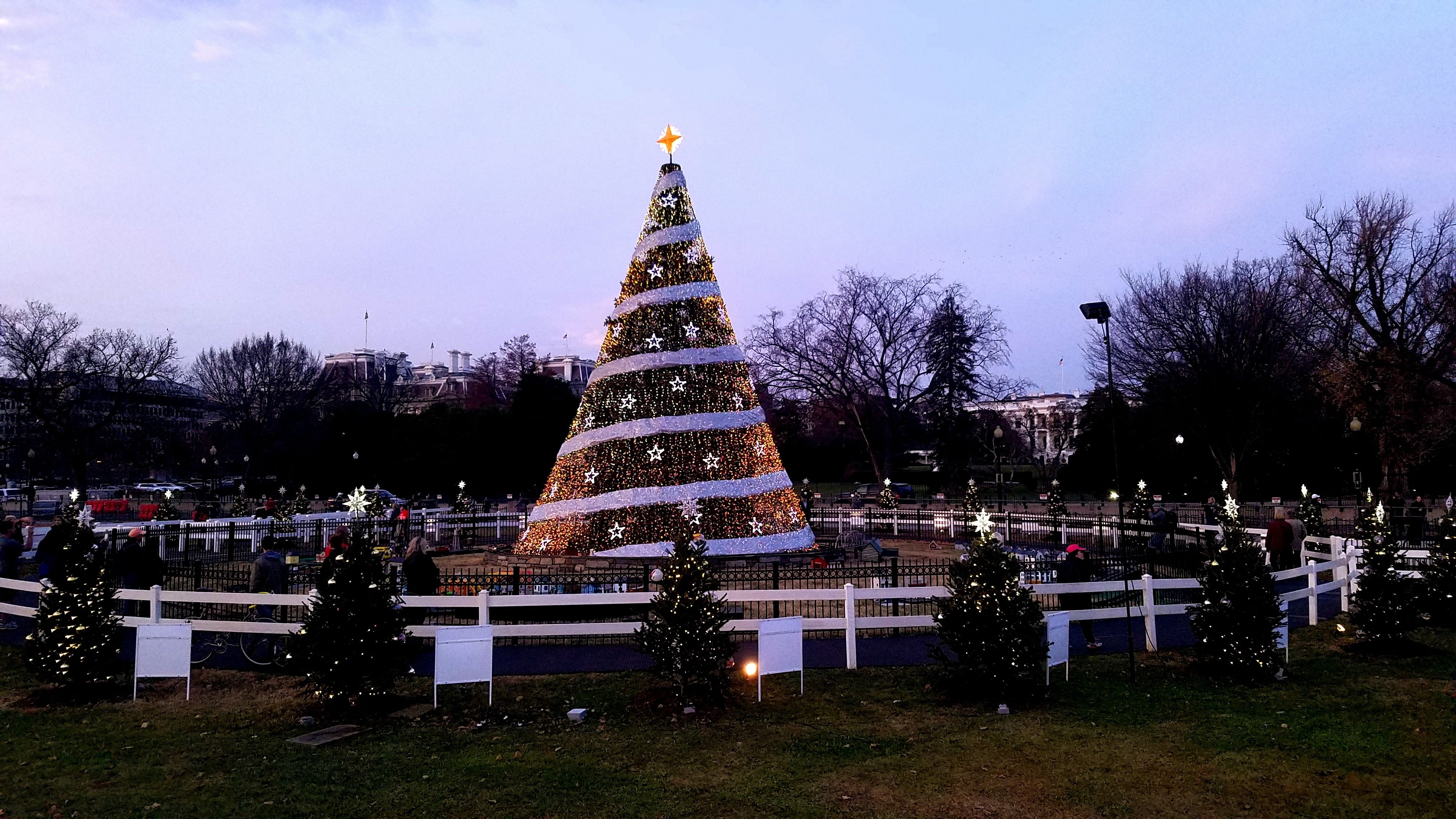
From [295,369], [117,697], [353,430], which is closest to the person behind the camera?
[117,697]

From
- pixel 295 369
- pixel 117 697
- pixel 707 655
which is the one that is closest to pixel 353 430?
pixel 295 369

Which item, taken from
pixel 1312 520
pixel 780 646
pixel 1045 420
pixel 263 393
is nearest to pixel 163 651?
pixel 780 646

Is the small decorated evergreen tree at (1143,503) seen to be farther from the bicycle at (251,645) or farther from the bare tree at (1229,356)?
the bicycle at (251,645)

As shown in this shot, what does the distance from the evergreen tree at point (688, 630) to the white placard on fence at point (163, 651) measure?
5315 mm

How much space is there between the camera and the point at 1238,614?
10609 millimetres

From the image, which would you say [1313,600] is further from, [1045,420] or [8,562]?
[1045,420]

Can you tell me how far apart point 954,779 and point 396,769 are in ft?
16.6

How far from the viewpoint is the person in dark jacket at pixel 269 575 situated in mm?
12711

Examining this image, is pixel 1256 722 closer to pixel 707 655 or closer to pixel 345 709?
pixel 707 655

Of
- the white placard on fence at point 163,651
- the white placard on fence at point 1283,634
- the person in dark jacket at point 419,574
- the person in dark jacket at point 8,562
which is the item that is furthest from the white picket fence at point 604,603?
the person in dark jacket at point 8,562

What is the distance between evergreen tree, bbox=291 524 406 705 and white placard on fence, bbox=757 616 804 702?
4247 mm

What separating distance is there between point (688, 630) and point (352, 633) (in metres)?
3.86

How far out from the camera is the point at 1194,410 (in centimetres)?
4272

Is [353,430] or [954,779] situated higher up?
[353,430]
